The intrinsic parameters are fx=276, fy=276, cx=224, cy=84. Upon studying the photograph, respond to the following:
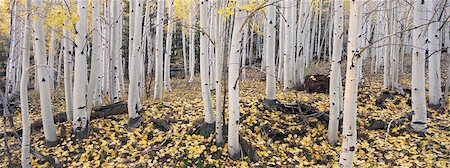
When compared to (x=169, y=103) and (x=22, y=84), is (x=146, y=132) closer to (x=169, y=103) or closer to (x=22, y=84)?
(x=169, y=103)

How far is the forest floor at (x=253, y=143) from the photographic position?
4637mm

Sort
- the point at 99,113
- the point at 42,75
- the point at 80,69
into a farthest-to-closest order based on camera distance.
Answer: the point at 99,113 < the point at 80,69 < the point at 42,75

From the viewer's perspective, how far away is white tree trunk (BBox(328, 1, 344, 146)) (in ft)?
15.9

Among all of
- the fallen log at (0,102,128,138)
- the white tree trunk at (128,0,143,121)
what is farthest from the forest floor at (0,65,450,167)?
the white tree trunk at (128,0,143,121)

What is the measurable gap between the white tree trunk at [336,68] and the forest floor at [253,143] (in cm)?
37

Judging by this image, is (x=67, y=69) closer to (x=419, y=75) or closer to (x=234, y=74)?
(x=234, y=74)

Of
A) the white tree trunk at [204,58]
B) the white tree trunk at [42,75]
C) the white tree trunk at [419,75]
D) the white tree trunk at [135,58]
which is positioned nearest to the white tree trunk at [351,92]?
the white tree trunk at [204,58]

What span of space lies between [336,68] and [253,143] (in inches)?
78.3

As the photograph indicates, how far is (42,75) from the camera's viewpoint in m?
4.78

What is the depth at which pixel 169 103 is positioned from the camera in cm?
683

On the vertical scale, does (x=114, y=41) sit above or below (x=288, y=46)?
above

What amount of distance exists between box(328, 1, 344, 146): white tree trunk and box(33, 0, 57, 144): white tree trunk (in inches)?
191

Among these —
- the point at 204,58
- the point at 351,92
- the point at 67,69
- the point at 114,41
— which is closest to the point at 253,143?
the point at 204,58

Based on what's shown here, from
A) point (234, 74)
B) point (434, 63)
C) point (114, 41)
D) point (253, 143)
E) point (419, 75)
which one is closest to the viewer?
point (234, 74)
